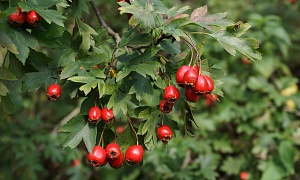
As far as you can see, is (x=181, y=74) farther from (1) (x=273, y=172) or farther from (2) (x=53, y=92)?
(1) (x=273, y=172)

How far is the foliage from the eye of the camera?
175 cm

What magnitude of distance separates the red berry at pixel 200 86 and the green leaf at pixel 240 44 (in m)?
0.17

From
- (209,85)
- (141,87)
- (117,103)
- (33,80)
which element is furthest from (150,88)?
(33,80)

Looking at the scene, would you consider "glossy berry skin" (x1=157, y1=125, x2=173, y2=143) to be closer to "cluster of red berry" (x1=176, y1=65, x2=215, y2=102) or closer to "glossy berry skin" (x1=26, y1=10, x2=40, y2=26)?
"cluster of red berry" (x1=176, y1=65, x2=215, y2=102)

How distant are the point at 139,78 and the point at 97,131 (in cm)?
32

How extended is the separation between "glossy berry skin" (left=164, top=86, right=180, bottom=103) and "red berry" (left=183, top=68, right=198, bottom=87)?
9 centimetres

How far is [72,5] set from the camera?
2.05m

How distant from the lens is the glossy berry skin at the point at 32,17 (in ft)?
5.36

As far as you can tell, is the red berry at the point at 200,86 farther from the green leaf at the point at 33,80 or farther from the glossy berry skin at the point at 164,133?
the green leaf at the point at 33,80

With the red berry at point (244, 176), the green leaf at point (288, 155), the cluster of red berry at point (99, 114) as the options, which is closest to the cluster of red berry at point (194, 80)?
the cluster of red berry at point (99, 114)

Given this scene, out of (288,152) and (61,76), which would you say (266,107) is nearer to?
(288,152)

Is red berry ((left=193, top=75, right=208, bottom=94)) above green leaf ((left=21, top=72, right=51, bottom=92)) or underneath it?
above

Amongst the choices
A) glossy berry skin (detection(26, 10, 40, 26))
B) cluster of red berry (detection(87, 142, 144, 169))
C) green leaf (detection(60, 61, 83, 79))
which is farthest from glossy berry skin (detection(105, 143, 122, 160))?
glossy berry skin (detection(26, 10, 40, 26))

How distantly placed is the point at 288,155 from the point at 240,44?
2.65 metres
